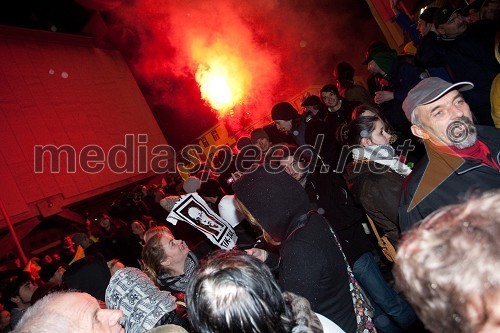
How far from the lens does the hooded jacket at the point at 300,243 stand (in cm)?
207

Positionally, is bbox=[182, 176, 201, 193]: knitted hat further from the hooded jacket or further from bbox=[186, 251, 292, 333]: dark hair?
bbox=[186, 251, 292, 333]: dark hair

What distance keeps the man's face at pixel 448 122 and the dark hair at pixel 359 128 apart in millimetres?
756

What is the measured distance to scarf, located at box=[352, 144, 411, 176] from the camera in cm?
320

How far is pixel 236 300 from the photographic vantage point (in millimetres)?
1424

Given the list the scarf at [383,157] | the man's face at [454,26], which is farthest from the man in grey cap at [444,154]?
the man's face at [454,26]

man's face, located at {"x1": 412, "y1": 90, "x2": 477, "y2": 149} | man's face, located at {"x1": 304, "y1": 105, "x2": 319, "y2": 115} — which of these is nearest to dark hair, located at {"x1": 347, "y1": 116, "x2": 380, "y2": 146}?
man's face, located at {"x1": 412, "y1": 90, "x2": 477, "y2": 149}

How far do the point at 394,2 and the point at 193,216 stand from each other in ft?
21.9

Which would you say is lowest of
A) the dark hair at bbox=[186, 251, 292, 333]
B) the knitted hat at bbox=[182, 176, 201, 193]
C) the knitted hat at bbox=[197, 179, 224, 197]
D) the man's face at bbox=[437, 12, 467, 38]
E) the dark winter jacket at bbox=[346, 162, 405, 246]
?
the dark winter jacket at bbox=[346, 162, 405, 246]

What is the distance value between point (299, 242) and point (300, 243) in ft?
0.03

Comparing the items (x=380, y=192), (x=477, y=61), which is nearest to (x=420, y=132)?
(x=380, y=192)

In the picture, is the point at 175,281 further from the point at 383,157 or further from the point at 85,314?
the point at 383,157

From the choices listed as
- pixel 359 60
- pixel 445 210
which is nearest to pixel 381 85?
pixel 445 210
